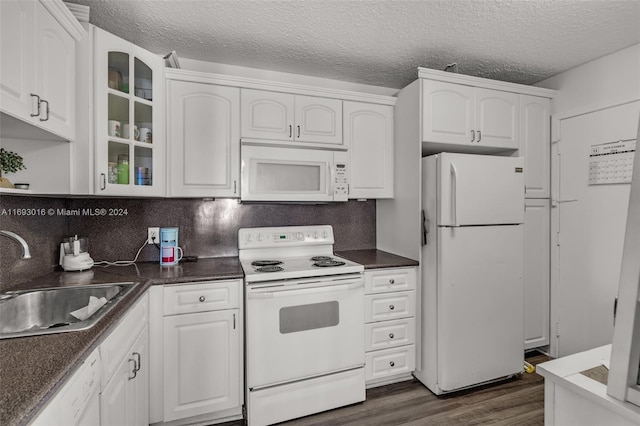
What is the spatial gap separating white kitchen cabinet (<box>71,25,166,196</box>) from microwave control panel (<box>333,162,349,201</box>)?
120 centimetres

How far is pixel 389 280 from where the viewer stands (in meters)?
2.28

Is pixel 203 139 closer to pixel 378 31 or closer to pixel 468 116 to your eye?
pixel 378 31

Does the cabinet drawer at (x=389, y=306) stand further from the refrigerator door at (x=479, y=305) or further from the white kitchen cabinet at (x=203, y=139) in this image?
the white kitchen cabinet at (x=203, y=139)

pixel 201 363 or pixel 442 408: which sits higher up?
pixel 201 363

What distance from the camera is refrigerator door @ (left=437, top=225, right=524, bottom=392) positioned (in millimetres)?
2186

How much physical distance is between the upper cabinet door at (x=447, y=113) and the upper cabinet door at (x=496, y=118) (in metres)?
0.08

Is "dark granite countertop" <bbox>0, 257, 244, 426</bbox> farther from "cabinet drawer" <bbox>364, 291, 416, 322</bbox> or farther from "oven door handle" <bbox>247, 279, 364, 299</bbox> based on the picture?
"cabinet drawer" <bbox>364, 291, 416, 322</bbox>

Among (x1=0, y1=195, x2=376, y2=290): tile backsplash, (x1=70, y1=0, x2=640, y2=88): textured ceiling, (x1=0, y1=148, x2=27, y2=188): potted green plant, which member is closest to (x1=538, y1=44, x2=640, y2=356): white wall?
(x1=70, y1=0, x2=640, y2=88): textured ceiling

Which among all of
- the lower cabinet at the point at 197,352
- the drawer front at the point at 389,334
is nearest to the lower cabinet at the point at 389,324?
the drawer front at the point at 389,334

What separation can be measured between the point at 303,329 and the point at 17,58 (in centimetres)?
184

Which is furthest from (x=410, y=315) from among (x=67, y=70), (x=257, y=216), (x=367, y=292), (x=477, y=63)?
(x=67, y=70)

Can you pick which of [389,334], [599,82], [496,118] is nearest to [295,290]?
[389,334]

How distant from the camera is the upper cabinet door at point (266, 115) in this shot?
2254 millimetres

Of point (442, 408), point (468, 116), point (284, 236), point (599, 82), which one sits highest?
point (599, 82)
